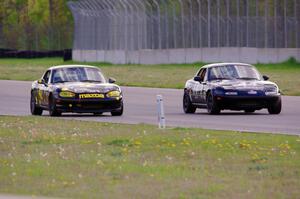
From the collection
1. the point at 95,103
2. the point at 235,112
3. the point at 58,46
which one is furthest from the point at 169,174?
the point at 58,46

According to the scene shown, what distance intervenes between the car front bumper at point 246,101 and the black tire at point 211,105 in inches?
7.0

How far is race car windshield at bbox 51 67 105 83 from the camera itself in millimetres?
28438

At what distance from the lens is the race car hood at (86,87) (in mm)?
27356

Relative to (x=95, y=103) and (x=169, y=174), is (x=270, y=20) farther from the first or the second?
(x=169, y=174)

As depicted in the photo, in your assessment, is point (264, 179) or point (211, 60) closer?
point (264, 179)

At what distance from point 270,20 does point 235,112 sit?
95.7 ft

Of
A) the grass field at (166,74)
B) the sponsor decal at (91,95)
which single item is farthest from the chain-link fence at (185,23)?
the sponsor decal at (91,95)

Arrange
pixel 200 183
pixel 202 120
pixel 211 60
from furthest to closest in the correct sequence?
pixel 211 60 → pixel 202 120 → pixel 200 183

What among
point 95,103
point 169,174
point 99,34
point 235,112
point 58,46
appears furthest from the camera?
point 58,46

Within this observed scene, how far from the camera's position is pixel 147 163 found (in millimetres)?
14711

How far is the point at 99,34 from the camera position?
76062mm

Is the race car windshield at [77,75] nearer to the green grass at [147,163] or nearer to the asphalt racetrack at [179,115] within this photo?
the asphalt racetrack at [179,115]

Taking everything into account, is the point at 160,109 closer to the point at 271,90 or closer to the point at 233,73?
the point at 271,90

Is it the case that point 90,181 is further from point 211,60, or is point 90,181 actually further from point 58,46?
point 58,46
